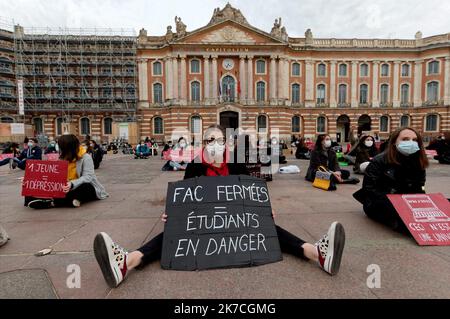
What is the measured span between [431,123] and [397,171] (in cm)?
4445

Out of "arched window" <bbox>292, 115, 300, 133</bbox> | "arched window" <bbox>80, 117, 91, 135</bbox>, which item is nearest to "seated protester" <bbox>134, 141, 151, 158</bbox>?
"arched window" <bbox>80, 117, 91, 135</bbox>

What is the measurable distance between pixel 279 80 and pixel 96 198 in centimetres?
3442

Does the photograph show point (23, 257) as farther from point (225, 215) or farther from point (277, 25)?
point (277, 25)

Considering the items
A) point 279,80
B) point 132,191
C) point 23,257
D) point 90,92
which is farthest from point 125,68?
point 23,257

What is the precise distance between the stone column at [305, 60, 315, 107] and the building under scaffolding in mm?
24200

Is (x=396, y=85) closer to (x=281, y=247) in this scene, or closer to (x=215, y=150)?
(x=215, y=150)

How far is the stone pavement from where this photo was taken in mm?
2355

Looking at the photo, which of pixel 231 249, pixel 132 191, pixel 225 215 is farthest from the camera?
pixel 132 191

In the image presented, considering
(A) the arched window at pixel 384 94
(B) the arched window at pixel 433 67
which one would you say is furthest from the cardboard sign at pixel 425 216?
(B) the arched window at pixel 433 67

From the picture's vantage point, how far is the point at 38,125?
39.1 metres

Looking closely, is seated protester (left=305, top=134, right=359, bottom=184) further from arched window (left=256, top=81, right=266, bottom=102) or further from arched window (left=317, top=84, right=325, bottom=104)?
arched window (left=317, top=84, right=325, bottom=104)

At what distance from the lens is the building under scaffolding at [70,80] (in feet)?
124

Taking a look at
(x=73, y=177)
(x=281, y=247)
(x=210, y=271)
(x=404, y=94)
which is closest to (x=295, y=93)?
(x=404, y=94)

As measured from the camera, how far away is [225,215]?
307 cm
